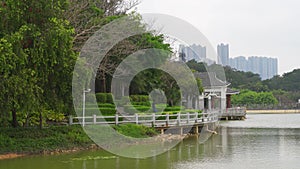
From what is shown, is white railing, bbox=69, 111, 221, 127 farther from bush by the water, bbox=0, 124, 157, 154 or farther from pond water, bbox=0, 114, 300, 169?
pond water, bbox=0, 114, 300, 169

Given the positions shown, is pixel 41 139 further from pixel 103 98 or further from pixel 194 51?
pixel 194 51

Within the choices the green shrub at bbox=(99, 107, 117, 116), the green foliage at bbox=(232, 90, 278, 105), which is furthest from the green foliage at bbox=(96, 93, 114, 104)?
the green foliage at bbox=(232, 90, 278, 105)

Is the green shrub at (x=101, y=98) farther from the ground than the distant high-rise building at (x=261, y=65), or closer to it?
closer to it

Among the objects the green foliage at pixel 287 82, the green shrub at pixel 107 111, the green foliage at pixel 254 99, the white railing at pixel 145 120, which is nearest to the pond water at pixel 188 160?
the white railing at pixel 145 120

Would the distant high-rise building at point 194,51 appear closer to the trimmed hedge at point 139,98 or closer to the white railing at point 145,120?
the trimmed hedge at point 139,98

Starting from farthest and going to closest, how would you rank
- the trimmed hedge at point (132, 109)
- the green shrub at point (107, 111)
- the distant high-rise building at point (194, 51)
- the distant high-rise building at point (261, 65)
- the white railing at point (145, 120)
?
the distant high-rise building at point (261, 65)
the distant high-rise building at point (194, 51)
the trimmed hedge at point (132, 109)
the green shrub at point (107, 111)
the white railing at point (145, 120)

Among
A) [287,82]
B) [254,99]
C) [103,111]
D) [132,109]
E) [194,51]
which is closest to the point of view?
[103,111]

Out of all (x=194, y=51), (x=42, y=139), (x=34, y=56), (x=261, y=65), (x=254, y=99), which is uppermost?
(x=261, y=65)

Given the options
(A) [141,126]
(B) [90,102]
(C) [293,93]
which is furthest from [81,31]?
(C) [293,93]

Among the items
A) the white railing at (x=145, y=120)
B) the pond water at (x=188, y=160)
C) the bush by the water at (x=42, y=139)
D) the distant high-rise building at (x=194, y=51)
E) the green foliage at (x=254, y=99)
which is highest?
the distant high-rise building at (x=194, y=51)

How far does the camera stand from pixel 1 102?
14086mm

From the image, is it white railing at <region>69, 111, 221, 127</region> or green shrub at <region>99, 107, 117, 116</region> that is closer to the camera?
white railing at <region>69, 111, 221, 127</region>

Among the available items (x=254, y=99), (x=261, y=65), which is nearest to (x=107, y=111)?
(x=254, y=99)

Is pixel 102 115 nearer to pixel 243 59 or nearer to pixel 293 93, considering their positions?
pixel 293 93
